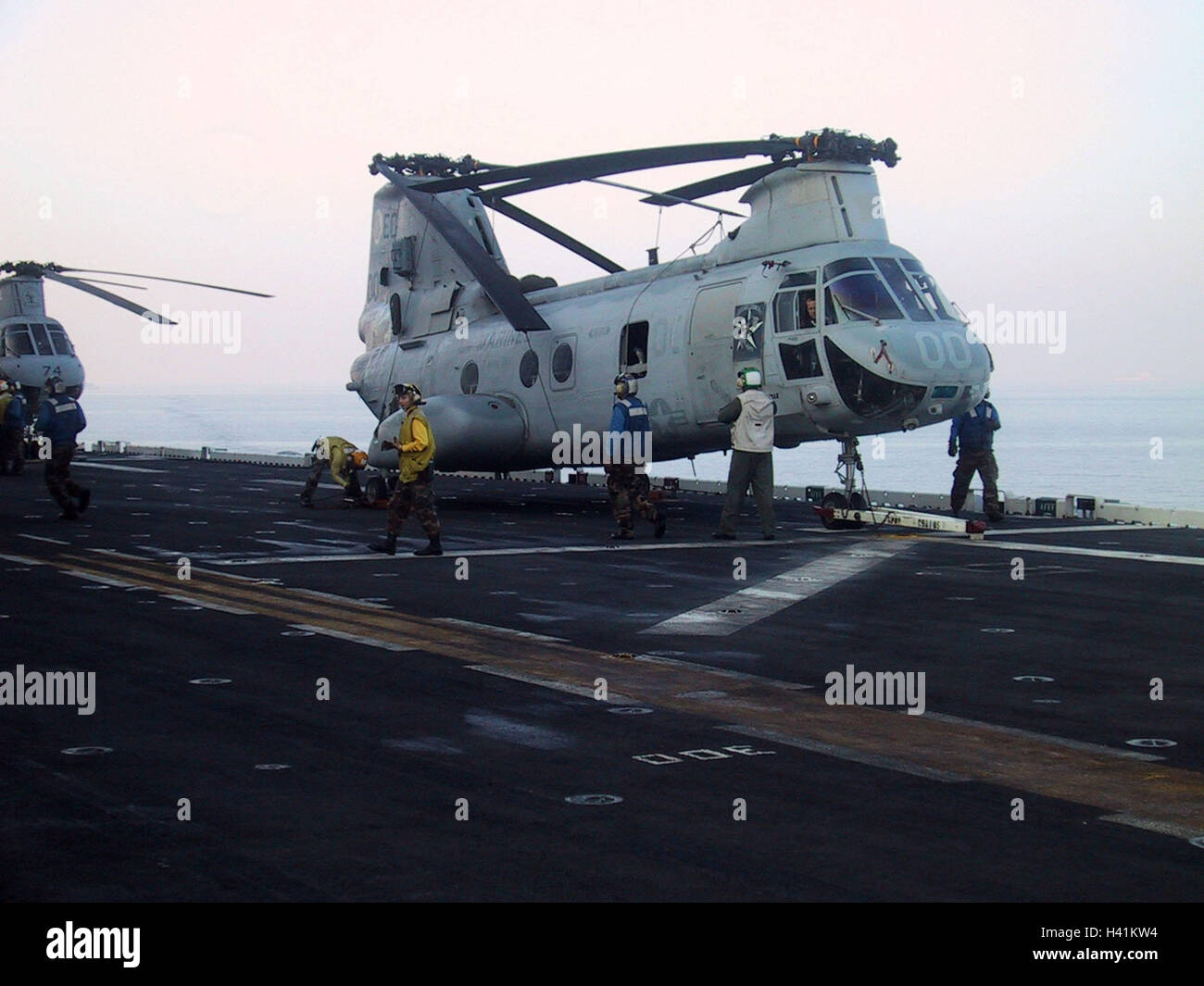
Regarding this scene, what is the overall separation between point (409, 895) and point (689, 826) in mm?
1495

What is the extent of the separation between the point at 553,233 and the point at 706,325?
6875mm

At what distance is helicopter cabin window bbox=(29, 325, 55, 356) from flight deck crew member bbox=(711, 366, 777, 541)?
28196 mm

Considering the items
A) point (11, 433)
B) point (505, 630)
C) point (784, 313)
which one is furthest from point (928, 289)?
point (11, 433)

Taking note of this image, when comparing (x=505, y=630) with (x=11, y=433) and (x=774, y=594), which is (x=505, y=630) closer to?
(x=774, y=594)

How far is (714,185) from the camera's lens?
2392cm

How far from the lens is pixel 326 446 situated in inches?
1011

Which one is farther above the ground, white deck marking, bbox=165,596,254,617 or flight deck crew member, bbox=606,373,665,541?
flight deck crew member, bbox=606,373,665,541

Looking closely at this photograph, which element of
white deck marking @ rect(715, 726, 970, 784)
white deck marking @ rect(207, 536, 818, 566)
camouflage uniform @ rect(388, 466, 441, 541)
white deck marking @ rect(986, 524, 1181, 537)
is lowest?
white deck marking @ rect(715, 726, 970, 784)

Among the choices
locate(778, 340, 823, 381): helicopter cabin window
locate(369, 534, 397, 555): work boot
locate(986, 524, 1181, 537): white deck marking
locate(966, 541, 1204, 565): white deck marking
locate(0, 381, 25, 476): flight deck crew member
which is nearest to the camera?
locate(966, 541, 1204, 565): white deck marking

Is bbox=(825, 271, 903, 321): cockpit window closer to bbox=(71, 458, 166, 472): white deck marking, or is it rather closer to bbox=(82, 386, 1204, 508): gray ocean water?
bbox=(82, 386, 1204, 508): gray ocean water

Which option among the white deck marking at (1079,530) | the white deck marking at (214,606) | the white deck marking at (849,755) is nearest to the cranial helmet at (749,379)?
the white deck marking at (1079,530)

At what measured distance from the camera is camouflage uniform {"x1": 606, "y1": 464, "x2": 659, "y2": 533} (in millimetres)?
20266

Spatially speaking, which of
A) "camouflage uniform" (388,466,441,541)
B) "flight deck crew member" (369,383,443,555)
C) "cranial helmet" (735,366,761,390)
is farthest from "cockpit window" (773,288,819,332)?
"camouflage uniform" (388,466,441,541)

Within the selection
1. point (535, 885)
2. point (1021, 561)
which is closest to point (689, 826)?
point (535, 885)
